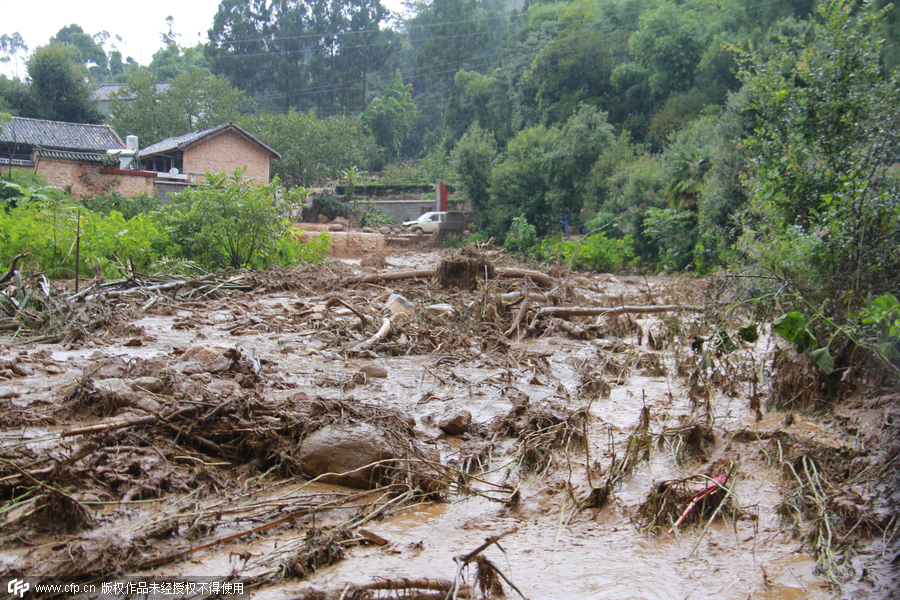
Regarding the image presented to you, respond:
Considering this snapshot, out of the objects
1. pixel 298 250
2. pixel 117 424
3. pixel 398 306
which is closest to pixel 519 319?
pixel 398 306

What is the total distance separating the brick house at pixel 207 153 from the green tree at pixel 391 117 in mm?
19290

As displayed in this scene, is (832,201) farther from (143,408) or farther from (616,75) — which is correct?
(616,75)

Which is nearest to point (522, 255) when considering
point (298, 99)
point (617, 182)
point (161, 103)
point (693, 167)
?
point (617, 182)

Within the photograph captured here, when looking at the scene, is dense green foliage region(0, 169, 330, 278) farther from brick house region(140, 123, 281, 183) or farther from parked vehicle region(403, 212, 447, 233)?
brick house region(140, 123, 281, 183)

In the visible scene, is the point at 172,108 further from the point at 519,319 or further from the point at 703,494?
the point at 703,494

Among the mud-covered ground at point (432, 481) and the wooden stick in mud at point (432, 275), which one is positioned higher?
the wooden stick in mud at point (432, 275)

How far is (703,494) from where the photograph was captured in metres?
2.90

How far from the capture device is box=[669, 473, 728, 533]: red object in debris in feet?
9.08

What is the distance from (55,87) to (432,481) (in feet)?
147

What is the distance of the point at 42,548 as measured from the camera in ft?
7.65

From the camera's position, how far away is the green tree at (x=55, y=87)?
36.6 m

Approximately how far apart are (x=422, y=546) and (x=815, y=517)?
1.86 m

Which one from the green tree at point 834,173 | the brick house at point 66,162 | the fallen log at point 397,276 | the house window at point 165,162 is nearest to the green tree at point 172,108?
the house window at point 165,162

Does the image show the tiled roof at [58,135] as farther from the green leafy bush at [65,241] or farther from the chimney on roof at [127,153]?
the green leafy bush at [65,241]
